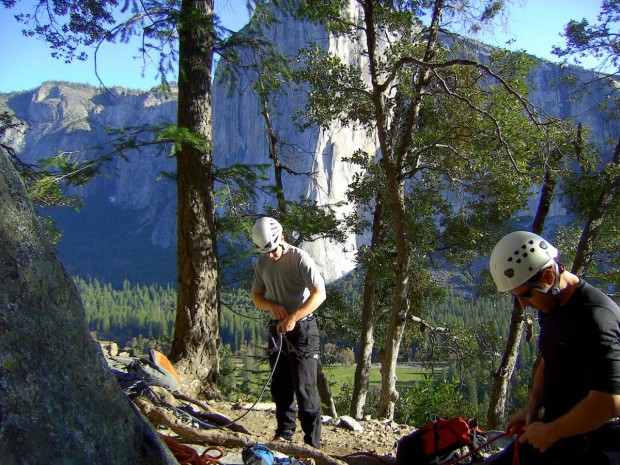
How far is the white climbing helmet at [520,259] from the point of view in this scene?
254 centimetres

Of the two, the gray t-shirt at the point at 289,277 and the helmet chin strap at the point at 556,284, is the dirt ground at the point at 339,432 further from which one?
the helmet chin strap at the point at 556,284

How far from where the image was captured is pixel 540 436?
2432 mm

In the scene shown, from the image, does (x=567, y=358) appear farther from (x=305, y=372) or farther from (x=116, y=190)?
(x=116, y=190)

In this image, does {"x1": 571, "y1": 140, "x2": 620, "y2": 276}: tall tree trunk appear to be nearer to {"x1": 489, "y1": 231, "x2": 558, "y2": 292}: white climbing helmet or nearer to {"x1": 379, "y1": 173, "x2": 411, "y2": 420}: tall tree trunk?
{"x1": 379, "y1": 173, "x2": 411, "y2": 420}: tall tree trunk

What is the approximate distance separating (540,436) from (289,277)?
2455 millimetres

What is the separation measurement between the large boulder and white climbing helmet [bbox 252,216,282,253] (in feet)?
7.48

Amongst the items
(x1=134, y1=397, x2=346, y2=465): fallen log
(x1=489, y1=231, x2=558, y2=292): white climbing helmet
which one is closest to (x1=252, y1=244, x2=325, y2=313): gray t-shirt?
(x1=134, y1=397, x2=346, y2=465): fallen log

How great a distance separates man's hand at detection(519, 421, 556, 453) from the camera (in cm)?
239

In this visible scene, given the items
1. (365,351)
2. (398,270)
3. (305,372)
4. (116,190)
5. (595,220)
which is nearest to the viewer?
(305,372)

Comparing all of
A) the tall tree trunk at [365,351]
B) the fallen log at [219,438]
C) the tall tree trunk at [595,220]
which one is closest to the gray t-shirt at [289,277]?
the fallen log at [219,438]

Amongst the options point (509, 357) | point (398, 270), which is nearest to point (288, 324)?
point (398, 270)

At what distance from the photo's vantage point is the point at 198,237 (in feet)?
23.1

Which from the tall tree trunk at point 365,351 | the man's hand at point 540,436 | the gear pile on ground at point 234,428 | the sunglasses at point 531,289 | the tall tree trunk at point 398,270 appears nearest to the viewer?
the man's hand at point 540,436

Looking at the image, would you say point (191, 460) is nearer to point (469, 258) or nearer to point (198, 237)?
point (198, 237)
